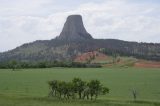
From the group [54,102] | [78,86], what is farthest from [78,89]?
[54,102]

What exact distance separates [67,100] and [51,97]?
2.69 metres

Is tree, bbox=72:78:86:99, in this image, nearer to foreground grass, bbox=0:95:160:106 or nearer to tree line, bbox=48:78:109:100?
tree line, bbox=48:78:109:100

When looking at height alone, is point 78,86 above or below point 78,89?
above

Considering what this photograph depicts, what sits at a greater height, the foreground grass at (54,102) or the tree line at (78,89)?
the tree line at (78,89)

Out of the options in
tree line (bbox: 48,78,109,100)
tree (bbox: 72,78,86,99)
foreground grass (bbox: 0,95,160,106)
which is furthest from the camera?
tree (bbox: 72,78,86,99)

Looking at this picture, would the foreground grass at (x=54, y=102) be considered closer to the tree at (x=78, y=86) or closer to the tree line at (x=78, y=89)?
the tree line at (x=78, y=89)

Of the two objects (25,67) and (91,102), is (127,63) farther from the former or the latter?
(91,102)

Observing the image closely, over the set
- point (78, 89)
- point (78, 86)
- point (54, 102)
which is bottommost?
point (54, 102)

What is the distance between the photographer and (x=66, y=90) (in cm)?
4044

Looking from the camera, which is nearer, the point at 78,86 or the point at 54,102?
the point at 54,102

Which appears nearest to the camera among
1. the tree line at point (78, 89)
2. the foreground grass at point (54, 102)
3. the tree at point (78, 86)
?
the foreground grass at point (54, 102)

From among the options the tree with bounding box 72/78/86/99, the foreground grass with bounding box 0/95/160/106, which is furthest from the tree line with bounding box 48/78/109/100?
the foreground grass with bounding box 0/95/160/106

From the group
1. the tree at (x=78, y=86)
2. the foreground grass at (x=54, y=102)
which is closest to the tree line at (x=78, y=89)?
the tree at (x=78, y=86)

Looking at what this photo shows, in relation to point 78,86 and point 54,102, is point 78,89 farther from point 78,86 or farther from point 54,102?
point 54,102
